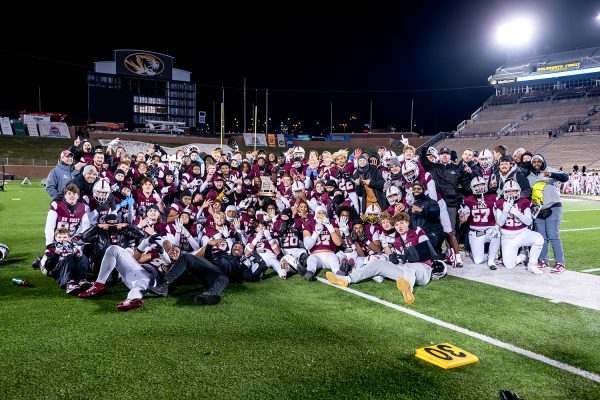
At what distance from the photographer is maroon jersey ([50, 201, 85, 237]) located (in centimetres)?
629

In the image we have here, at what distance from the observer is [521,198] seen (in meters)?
7.20

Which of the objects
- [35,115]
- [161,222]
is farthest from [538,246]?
[35,115]

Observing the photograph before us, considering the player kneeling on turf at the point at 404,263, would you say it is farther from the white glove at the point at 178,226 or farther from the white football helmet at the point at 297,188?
the white glove at the point at 178,226

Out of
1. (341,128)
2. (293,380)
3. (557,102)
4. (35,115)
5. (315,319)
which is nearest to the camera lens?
(293,380)

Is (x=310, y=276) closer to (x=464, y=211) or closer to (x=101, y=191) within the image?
(x=464, y=211)

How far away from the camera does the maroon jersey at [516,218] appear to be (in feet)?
23.4

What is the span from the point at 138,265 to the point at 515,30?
179 ft

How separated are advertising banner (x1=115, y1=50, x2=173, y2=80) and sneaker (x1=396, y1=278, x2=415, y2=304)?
5561 centimetres

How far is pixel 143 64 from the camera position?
55.2 m

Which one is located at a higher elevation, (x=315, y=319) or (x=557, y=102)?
(x=557, y=102)

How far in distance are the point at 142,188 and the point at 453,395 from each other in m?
6.05

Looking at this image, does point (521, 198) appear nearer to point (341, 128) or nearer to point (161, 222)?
point (161, 222)

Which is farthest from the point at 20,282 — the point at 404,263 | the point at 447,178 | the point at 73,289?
the point at 447,178

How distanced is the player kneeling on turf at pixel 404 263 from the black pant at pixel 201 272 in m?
1.60
